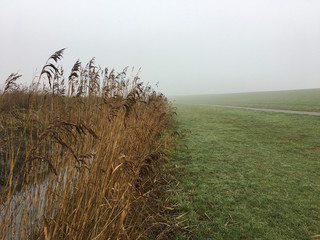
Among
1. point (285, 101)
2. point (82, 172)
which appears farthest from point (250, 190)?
point (285, 101)

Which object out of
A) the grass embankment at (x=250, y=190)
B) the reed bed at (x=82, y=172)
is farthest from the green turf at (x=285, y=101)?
the reed bed at (x=82, y=172)

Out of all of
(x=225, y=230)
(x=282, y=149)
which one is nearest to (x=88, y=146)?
(x=225, y=230)

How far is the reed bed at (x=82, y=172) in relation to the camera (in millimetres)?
1344

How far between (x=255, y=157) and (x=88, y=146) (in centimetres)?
436

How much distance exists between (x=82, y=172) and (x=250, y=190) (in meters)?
2.82

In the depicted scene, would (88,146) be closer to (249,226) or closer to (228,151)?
(249,226)

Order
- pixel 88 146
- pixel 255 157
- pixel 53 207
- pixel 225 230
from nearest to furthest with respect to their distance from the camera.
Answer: pixel 53 207, pixel 88 146, pixel 225 230, pixel 255 157

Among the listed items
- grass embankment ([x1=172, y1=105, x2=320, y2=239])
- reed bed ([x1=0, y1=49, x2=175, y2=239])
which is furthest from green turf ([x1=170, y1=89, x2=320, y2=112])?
reed bed ([x1=0, y1=49, x2=175, y2=239])

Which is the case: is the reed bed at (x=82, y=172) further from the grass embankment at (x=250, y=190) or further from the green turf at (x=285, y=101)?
the green turf at (x=285, y=101)

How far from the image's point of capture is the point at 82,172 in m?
1.64

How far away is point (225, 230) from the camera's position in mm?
2250

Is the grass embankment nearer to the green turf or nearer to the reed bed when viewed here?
the reed bed

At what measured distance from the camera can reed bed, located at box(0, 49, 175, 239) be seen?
4.41 ft

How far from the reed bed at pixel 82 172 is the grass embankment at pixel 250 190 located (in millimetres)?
613
